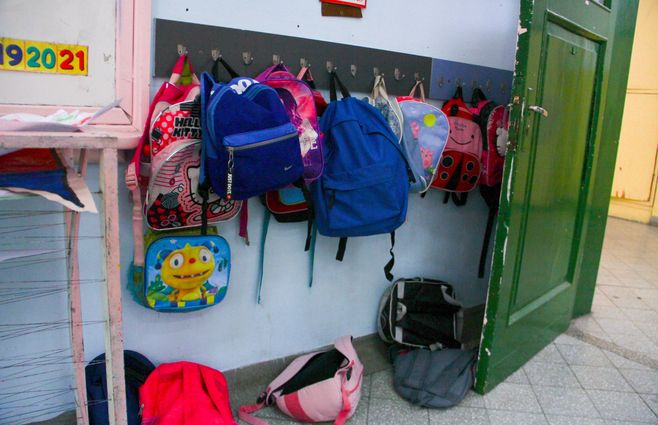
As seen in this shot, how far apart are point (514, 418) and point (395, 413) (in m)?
0.41

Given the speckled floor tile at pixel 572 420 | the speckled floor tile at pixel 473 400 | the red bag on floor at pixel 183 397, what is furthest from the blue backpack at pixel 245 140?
the speckled floor tile at pixel 572 420

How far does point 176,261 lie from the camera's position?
1497mm

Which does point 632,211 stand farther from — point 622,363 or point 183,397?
point 183,397

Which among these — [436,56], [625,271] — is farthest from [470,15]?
[625,271]

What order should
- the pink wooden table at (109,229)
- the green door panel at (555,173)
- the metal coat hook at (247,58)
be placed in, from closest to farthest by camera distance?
the pink wooden table at (109,229) < the metal coat hook at (247,58) < the green door panel at (555,173)

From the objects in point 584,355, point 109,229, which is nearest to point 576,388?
point 584,355

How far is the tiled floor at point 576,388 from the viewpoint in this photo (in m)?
1.80

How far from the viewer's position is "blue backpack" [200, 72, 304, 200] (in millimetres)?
1270

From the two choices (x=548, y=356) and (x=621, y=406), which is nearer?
(x=621, y=406)

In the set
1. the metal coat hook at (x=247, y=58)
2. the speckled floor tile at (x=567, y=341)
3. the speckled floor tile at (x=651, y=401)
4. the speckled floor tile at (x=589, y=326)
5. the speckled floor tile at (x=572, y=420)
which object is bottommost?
the speckled floor tile at (x=572, y=420)

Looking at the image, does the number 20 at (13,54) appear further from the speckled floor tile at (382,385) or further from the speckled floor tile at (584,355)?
the speckled floor tile at (584,355)

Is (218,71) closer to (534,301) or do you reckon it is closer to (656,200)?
(534,301)

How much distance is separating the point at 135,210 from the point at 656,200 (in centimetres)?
502

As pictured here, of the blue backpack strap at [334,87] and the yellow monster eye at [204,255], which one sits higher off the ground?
the blue backpack strap at [334,87]
